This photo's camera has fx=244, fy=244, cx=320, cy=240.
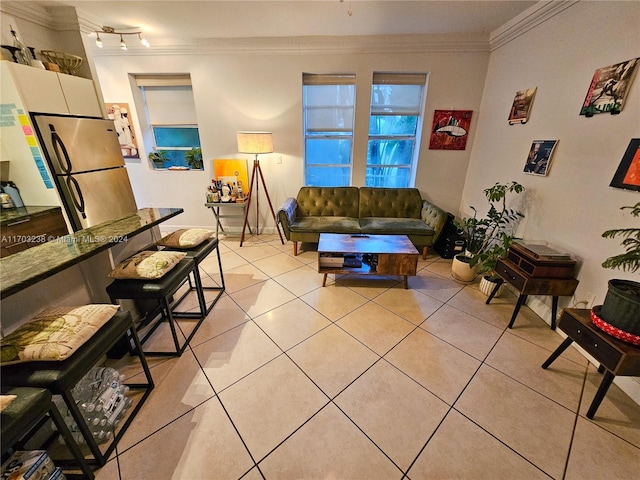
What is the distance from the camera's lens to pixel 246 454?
1212 mm

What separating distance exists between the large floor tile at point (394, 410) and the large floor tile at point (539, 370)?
0.63 metres

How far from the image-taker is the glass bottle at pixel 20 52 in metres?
1.93

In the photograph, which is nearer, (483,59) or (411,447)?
(411,447)

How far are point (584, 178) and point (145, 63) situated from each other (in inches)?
202

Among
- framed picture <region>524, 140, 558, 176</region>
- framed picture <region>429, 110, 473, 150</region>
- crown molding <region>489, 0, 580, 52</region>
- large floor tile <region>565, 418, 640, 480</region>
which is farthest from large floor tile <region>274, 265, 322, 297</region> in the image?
crown molding <region>489, 0, 580, 52</region>

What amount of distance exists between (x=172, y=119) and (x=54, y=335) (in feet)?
12.2

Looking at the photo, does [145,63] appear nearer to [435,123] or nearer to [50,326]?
[50,326]

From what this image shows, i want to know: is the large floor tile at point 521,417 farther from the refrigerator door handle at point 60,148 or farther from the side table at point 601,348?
the refrigerator door handle at point 60,148

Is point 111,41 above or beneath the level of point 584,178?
above

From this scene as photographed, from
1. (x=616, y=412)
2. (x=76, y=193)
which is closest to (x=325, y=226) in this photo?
(x=76, y=193)

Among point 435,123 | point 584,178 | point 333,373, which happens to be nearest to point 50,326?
point 333,373

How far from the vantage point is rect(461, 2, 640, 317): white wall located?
167 cm

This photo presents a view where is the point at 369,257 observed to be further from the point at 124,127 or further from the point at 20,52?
the point at 124,127

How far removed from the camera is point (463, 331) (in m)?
2.02
